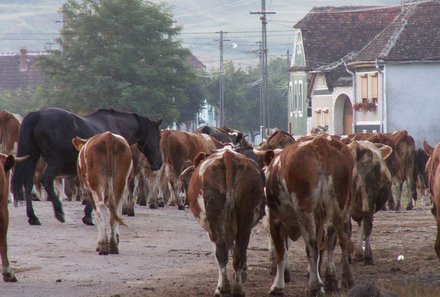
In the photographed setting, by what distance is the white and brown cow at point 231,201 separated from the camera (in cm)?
1490

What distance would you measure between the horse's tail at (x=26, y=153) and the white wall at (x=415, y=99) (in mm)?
48650

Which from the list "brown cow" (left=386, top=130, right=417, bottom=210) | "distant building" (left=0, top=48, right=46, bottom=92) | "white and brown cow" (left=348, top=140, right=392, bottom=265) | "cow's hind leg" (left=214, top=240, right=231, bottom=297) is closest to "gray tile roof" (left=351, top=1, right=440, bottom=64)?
"brown cow" (left=386, top=130, right=417, bottom=210)

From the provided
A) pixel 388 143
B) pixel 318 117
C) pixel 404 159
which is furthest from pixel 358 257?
pixel 318 117

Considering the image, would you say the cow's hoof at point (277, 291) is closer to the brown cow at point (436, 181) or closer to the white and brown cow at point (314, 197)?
the white and brown cow at point (314, 197)

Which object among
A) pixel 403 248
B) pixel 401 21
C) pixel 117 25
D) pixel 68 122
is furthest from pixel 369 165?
pixel 117 25

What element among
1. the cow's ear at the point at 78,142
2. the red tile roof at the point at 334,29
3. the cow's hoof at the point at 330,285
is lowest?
the cow's hoof at the point at 330,285

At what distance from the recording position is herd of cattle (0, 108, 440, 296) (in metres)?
15.0

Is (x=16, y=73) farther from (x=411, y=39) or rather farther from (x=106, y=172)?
(x=106, y=172)

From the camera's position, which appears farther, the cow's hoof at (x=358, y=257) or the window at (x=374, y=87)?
the window at (x=374, y=87)

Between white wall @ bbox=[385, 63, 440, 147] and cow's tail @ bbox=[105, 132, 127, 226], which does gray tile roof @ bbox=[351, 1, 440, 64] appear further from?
cow's tail @ bbox=[105, 132, 127, 226]

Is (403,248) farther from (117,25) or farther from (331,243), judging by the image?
(117,25)

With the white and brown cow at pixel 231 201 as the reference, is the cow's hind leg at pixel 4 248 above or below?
below

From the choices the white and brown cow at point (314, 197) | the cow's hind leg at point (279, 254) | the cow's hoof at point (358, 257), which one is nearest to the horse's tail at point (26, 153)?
the cow's hoof at point (358, 257)

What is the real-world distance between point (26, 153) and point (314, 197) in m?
10.5
